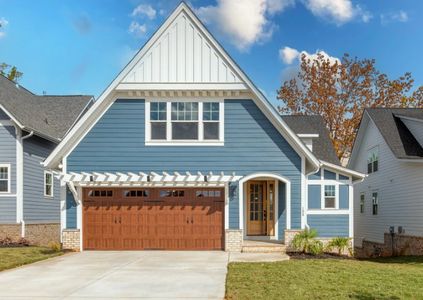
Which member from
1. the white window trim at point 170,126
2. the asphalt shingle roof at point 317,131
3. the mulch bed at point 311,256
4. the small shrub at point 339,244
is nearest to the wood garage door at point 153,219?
the white window trim at point 170,126

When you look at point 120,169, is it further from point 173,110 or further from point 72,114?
point 72,114

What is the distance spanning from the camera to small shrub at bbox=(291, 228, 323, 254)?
1752cm

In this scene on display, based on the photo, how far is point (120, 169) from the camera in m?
18.3

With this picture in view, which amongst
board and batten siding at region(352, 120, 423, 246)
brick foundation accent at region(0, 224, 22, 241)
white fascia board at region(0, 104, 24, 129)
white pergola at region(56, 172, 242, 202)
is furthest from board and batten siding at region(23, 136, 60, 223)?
board and batten siding at region(352, 120, 423, 246)

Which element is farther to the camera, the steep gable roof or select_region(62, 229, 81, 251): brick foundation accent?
the steep gable roof

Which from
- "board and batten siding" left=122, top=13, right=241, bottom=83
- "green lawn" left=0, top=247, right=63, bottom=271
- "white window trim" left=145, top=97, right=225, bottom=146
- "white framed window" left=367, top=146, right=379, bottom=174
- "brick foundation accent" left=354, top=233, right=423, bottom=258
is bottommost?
"brick foundation accent" left=354, top=233, right=423, bottom=258

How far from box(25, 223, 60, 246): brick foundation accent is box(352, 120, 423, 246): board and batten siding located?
16157 mm

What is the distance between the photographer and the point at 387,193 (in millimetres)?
23281

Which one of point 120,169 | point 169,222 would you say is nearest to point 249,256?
point 169,222

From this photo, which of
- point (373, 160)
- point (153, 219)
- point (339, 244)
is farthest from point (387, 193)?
point (153, 219)

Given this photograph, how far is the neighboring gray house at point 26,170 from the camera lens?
21.1m

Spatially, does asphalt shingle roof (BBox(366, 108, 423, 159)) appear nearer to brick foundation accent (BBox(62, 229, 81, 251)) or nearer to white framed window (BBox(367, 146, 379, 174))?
white framed window (BBox(367, 146, 379, 174))

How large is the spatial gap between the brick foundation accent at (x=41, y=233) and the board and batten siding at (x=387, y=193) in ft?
53.0

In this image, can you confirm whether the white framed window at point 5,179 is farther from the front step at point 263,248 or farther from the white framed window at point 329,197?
the white framed window at point 329,197
